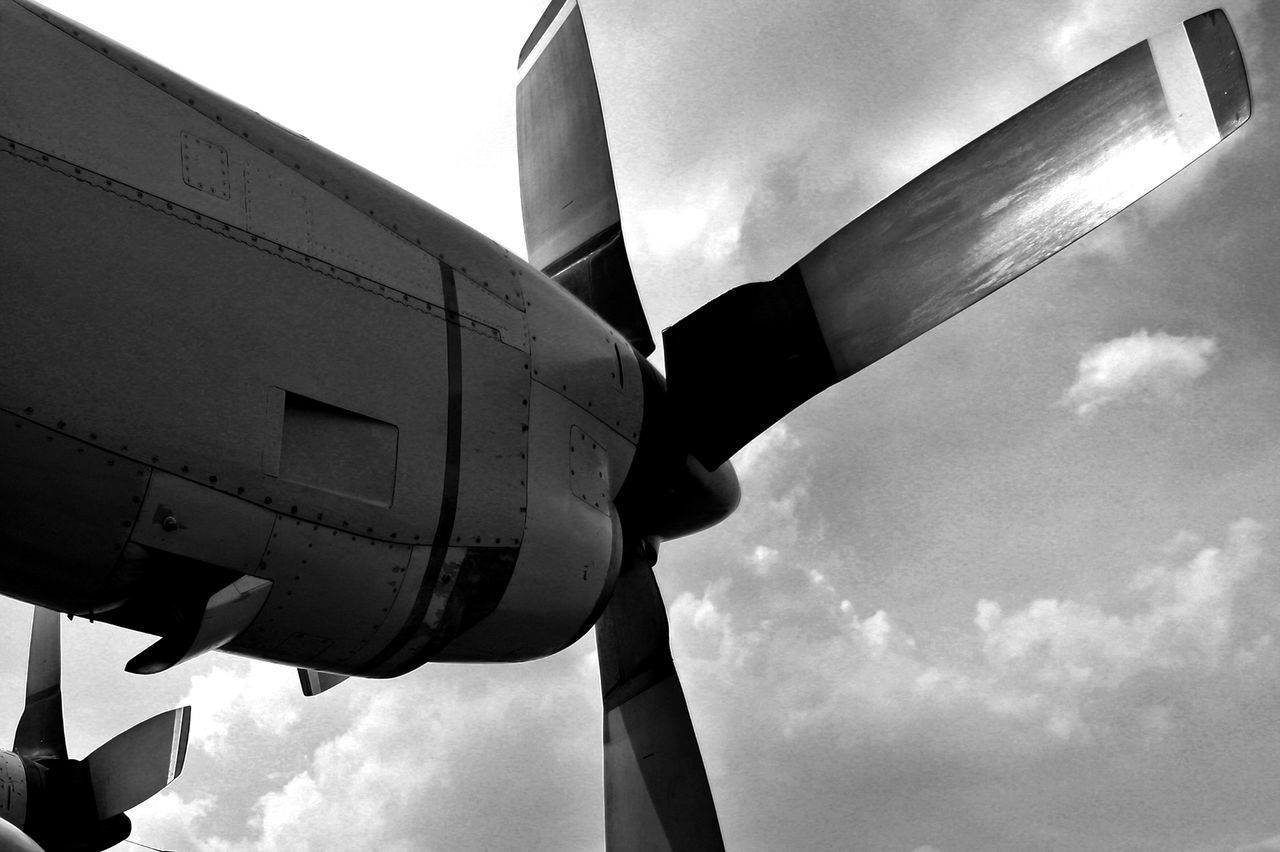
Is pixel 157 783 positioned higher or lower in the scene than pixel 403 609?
higher

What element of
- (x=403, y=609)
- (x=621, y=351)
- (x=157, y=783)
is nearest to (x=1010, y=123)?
(x=621, y=351)

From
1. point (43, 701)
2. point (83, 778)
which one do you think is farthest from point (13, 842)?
point (43, 701)

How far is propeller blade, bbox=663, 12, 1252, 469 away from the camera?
254 inches

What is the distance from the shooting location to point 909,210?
711 centimetres

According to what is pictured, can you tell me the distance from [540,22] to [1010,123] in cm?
549

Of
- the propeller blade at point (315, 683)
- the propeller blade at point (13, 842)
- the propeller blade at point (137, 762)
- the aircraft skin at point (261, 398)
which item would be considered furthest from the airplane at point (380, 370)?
the propeller blade at point (137, 762)

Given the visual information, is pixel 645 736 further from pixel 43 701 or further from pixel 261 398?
pixel 43 701

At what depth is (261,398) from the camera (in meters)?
5.54

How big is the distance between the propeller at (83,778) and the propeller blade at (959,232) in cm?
1061

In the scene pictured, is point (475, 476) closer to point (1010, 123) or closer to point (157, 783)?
point (1010, 123)

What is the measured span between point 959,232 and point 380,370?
390 centimetres

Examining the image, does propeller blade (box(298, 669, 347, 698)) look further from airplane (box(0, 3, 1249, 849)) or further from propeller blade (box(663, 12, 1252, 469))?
propeller blade (box(663, 12, 1252, 469))

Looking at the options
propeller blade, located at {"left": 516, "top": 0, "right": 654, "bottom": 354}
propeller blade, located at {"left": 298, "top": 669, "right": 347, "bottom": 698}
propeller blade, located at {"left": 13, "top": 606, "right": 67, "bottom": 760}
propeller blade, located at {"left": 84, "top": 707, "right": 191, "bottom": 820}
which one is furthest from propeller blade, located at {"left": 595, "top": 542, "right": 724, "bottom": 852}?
propeller blade, located at {"left": 13, "top": 606, "right": 67, "bottom": 760}

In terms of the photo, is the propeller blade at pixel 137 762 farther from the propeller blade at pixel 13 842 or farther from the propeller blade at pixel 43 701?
the propeller blade at pixel 13 842
